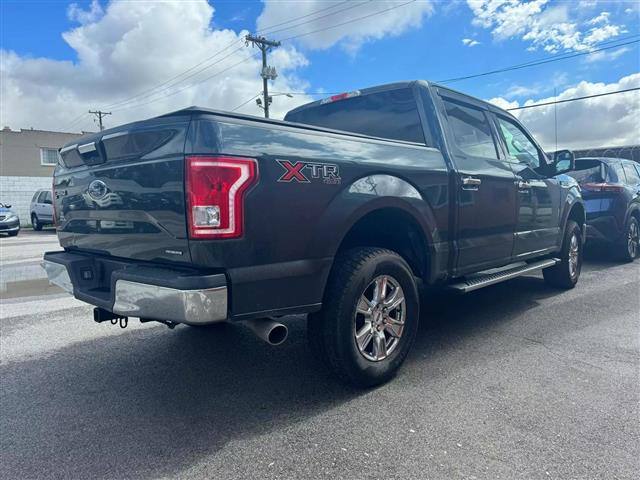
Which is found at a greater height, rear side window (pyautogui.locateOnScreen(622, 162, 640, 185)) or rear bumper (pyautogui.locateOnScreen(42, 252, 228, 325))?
rear side window (pyautogui.locateOnScreen(622, 162, 640, 185))

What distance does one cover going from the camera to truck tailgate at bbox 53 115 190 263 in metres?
2.48

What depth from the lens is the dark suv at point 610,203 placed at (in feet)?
26.5

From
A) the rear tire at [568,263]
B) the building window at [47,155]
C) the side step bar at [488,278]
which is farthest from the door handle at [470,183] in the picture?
the building window at [47,155]

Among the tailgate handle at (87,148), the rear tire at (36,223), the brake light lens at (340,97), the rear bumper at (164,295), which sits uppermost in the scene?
the brake light lens at (340,97)

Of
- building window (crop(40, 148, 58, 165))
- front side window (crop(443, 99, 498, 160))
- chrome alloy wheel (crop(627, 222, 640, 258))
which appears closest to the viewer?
front side window (crop(443, 99, 498, 160))

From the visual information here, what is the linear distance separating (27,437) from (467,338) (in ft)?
11.1

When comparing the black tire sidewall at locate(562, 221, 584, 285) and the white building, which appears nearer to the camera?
the black tire sidewall at locate(562, 221, 584, 285)

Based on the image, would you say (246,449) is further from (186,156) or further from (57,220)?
(57,220)

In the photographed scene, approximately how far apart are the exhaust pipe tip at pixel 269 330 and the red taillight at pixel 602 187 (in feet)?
25.0

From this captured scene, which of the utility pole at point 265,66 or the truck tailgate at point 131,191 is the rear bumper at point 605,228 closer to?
the truck tailgate at point 131,191

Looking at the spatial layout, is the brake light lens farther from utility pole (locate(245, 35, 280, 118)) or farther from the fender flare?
utility pole (locate(245, 35, 280, 118))

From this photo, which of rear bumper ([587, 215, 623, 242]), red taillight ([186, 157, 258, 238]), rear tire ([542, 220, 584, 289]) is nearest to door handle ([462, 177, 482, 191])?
red taillight ([186, 157, 258, 238])

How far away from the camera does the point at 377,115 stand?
4.27m

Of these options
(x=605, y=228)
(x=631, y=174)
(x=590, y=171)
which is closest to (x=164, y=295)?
(x=605, y=228)
